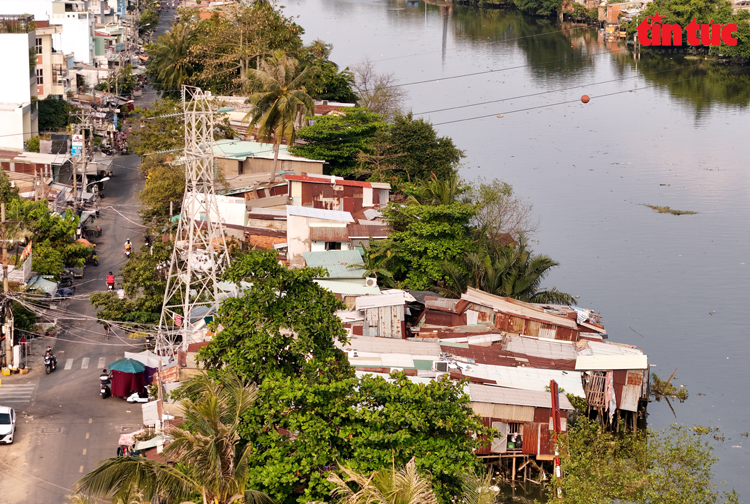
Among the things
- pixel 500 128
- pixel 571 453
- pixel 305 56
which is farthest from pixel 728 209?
pixel 571 453

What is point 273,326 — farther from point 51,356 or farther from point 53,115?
point 53,115

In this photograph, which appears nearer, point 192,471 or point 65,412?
point 192,471

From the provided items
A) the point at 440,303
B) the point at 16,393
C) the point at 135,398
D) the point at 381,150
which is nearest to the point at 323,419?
the point at 135,398

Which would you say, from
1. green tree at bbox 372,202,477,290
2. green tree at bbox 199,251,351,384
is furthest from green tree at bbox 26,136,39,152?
green tree at bbox 199,251,351,384

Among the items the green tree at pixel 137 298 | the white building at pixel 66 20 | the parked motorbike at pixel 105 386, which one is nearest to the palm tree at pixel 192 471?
the parked motorbike at pixel 105 386

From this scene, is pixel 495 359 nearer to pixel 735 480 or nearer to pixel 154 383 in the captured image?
pixel 735 480

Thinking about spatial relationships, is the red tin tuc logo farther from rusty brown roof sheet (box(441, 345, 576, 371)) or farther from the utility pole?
the utility pole
